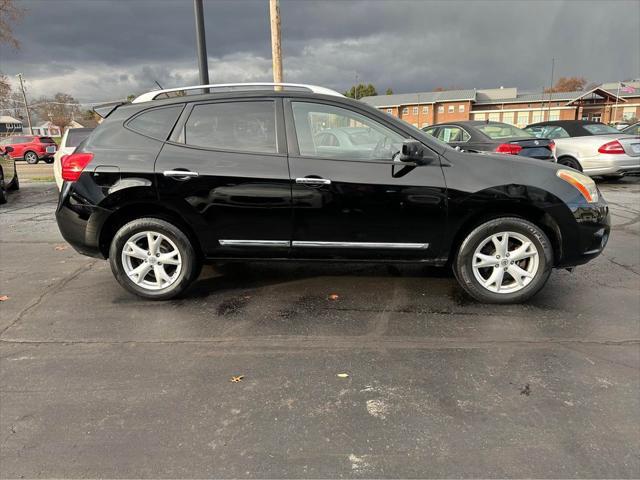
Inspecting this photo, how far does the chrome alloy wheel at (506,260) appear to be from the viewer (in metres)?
4.15

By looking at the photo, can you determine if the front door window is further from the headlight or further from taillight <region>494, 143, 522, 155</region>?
taillight <region>494, 143, 522, 155</region>

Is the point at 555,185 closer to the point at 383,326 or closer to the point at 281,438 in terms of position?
the point at 383,326

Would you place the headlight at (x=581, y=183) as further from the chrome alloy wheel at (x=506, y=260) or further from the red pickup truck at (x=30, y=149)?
the red pickup truck at (x=30, y=149)

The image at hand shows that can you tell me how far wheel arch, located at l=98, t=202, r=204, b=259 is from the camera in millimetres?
4309

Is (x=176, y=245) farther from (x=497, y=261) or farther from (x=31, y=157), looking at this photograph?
(x=31, y=157)

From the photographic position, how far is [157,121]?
4.31m

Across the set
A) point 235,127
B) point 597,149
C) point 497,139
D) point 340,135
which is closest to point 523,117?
point 597,149

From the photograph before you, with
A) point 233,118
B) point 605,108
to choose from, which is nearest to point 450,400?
point 233,118

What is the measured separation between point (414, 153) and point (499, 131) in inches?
292

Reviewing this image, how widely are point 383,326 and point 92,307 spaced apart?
2.62 meters

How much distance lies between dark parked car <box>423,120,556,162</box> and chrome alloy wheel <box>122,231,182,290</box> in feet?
23.3

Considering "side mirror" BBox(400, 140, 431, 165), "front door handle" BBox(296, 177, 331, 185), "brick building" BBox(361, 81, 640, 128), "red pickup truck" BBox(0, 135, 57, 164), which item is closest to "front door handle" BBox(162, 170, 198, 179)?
"front door handle" BBox(296, 177, 331, 185)

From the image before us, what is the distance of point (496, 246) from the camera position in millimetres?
4176

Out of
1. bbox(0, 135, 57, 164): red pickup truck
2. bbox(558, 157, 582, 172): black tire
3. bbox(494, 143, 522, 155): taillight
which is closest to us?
bbox(494, 143, 522, 155): taillight
